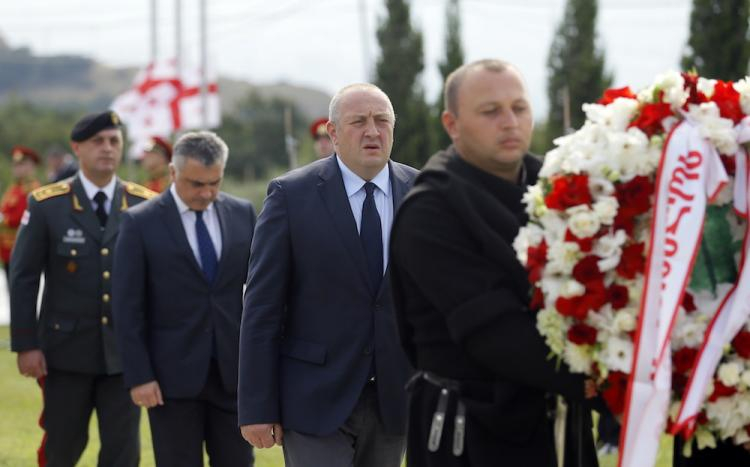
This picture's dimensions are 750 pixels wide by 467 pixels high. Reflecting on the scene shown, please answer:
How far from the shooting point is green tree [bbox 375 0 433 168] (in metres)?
33.6

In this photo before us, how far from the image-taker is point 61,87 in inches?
A: 5960

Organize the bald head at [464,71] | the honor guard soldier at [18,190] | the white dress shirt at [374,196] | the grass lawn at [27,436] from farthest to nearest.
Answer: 1. the honor guard soldier at [18,190]
2. the grass lawn at [27,436]
3. the white dress shirt at [374,196]
4. the bald head at [464,71]

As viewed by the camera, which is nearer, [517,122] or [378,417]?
[517,122]

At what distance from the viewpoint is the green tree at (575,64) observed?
32.6 m

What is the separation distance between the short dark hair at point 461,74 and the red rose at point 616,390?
102cm

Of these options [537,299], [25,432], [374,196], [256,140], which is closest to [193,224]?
[374,196]

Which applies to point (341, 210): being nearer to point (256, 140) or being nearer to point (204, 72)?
point (204, 72)

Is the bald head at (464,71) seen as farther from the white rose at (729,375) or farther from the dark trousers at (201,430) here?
the dark trousers at (201,430)

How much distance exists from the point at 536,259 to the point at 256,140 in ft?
211

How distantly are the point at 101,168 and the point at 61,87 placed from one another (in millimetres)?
147243

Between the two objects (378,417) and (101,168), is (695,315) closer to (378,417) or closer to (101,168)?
(378,417)

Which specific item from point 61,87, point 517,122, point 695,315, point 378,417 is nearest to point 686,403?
point 695,315

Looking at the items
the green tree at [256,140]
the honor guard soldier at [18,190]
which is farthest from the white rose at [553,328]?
the green tree at [256,140]

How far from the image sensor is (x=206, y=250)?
25.0 feet
